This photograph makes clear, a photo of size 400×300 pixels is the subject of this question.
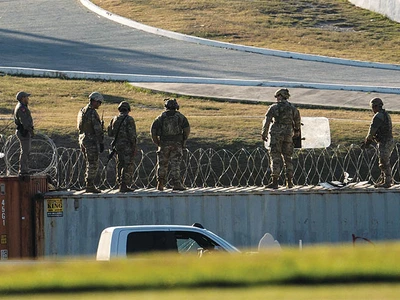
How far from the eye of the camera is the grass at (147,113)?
19422 mm

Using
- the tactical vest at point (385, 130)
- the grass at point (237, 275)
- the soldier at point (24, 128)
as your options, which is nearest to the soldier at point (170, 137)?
the soldier at point (24, 128)

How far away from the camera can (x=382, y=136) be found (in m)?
13.6

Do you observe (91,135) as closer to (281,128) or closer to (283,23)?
(281,128)

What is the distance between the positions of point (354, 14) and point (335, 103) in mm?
16292

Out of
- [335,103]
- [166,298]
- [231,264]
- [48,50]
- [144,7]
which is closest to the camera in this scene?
[166,298]

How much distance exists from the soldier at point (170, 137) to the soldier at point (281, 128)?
45.2 inches

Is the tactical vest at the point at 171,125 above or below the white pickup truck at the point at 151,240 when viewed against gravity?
above

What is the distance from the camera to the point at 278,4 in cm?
4025

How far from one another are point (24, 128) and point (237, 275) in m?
9.72

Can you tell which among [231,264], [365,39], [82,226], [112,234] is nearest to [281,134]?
[82,226]

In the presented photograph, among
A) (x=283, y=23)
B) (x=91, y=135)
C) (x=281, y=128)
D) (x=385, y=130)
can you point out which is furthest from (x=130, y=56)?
(x=385, y=130)

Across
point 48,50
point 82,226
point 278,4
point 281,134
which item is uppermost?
point 278,4

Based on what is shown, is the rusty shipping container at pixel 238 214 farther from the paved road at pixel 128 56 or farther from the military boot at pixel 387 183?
the paved road at pixel 128 56

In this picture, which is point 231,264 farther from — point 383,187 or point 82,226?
point 383,187
